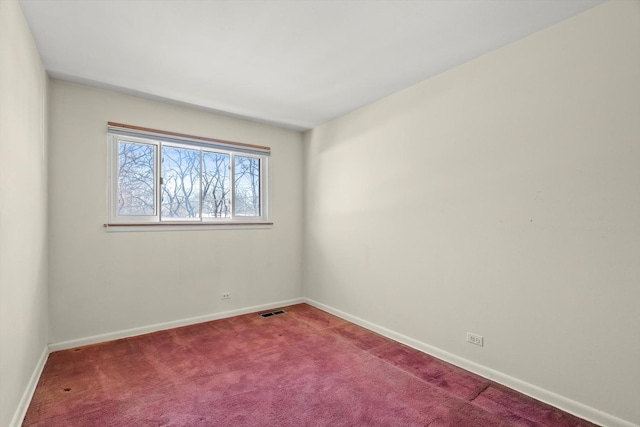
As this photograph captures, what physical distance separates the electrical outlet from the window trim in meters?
2.63

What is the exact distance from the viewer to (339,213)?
12.7ft

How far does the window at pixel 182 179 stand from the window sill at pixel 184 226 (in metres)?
0.03

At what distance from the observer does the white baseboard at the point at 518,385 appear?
1.85 metres

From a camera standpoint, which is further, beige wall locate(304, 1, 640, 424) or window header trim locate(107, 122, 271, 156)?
window header trim locate(107, 122, 271, 156)

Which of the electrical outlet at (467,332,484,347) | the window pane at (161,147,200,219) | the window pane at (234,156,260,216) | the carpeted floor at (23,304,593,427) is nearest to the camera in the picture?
the carpeted floor at (23,304,593,427)

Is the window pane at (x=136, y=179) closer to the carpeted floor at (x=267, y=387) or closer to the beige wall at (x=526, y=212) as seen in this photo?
the carpeted floor at (x=267, y=387)

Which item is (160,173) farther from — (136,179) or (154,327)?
(154,327)

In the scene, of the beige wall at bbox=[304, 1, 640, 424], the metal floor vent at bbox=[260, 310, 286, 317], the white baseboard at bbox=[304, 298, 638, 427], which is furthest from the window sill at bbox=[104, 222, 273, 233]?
the white baseboard at bbox=[304, 298, 638, 427]

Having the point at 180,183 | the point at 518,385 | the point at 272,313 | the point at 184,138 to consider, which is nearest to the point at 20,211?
the point at 180,183

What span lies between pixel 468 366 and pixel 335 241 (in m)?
1.94

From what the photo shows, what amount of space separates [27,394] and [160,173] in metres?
2.11

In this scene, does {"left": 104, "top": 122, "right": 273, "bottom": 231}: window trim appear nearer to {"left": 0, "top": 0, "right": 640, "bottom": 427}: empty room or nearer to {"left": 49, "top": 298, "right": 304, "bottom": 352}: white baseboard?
{"left": 0, "top": 0, "right": 640, "bottom": 427}: empty room

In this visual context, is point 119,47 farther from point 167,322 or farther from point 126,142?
point 167,322

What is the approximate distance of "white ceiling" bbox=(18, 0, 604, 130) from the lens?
1.89 meters
